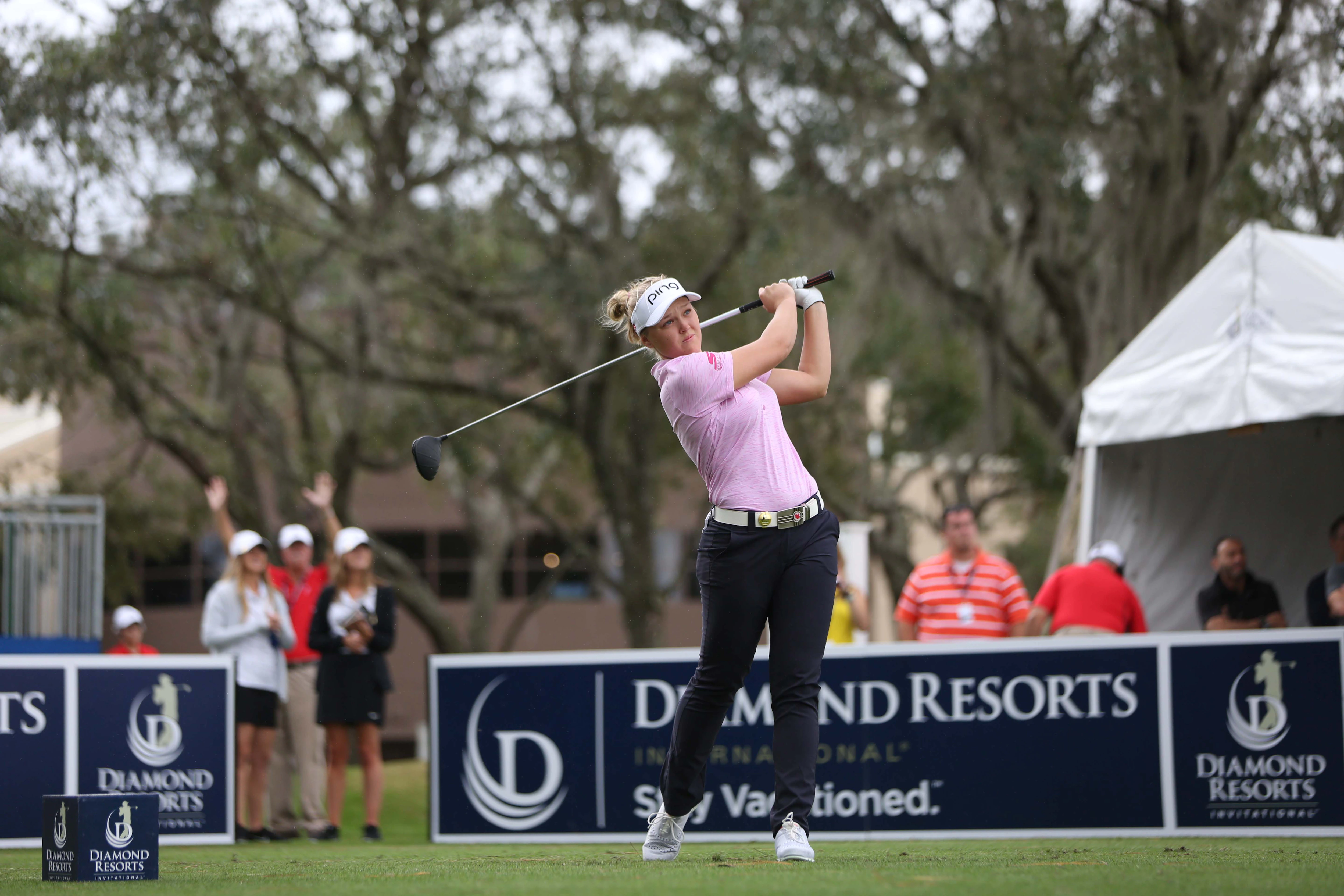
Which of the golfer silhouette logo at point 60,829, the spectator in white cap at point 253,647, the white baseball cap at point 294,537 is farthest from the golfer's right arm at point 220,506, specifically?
the golfer silhouette logo at point 60,829

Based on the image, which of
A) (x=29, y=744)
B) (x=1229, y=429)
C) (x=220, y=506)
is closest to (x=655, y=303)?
(x=29, y=744)

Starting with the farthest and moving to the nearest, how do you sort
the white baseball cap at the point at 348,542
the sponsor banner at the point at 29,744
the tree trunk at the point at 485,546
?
the tree trunk at the point at 485,546, the white baseball cap at the point at 348,542, the sponsor banner at the point at 29,744

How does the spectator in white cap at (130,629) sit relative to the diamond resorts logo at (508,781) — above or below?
above

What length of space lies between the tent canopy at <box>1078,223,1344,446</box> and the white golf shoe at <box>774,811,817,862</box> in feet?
16.0

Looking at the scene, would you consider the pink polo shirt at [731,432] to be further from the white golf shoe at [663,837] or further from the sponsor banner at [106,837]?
the sponsor banner at [106,837]

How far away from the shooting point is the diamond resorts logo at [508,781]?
8.20 metres

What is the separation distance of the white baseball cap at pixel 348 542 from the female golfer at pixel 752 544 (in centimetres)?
439

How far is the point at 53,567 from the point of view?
1412 cm

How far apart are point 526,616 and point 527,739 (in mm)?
17198

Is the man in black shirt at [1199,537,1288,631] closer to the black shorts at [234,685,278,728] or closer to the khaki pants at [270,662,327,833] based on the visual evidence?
the khaki pants at [270,662,327,833]

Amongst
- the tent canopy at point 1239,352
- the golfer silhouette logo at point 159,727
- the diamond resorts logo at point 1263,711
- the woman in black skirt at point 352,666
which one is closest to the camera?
the diamond resorts logo at point 1263,711

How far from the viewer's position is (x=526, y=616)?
25391mm

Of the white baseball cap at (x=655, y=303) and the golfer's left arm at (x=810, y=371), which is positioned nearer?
the white baseball cap at (x=655, y=303)

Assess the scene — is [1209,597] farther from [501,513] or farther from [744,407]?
[501,513]
